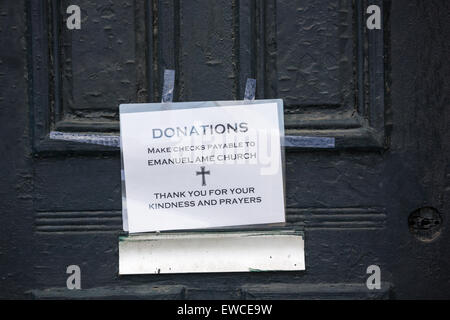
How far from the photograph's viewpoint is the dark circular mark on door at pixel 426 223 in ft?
5.93

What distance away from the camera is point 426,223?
1.81 meters

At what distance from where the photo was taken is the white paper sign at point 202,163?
5.91 ft

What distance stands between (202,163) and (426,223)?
70cm

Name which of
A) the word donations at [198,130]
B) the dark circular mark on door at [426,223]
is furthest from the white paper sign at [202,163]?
the dark circular mark on door at [426,223]

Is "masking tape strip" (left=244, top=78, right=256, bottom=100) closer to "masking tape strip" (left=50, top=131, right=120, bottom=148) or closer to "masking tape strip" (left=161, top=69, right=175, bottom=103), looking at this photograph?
"masking tape strip" (left=161, top=69, right=175, bottom=103)

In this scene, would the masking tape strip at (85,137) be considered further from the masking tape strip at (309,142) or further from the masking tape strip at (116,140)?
the masking tape strip at (309,142)

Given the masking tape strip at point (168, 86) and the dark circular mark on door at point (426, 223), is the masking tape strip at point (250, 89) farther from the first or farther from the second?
the dark circular mark on door at point (426, 223)

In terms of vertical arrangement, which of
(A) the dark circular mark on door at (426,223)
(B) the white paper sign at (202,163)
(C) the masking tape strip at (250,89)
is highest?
(C) the masking tape strip at (250,89)

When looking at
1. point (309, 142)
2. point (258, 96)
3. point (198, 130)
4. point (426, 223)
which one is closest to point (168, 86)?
point (198, 130)

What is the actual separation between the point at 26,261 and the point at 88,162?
355 mm

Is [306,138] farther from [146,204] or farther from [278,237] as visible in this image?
[146,204]

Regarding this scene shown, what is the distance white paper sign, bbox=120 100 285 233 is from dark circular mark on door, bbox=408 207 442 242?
400mm

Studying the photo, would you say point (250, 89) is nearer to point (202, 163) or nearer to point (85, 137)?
point (202, 163)

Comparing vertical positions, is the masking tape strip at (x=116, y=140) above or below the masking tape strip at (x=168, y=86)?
below
